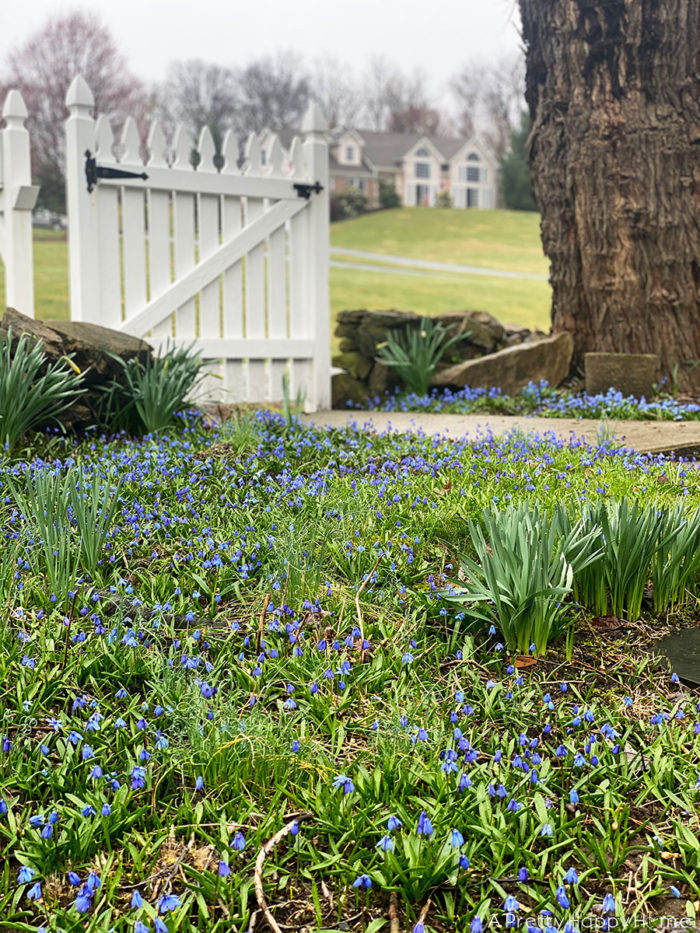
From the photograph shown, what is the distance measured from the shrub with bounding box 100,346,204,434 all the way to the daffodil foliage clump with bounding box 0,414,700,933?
1.57m

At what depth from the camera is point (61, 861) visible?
1785 mm

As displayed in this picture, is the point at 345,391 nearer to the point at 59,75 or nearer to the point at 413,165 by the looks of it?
the point at 59,75

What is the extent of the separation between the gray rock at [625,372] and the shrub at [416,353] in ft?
4.23

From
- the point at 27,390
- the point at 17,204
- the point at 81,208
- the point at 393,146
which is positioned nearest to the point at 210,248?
the point at 81,208

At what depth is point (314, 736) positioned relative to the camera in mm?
2160

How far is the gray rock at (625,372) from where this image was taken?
6.59 m

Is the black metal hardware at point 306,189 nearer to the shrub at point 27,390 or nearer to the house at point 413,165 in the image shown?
the shrub at point 27,390

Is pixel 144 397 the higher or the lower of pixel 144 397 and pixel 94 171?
the lower

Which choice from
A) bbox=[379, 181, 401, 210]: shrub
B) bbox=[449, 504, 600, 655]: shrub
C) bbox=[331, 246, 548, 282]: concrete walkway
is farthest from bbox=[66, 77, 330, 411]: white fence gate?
bbox=[379, 181, 401, 210]: shrub

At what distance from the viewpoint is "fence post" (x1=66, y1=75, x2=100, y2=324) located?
5.88 m

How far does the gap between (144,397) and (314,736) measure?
3.11 metres

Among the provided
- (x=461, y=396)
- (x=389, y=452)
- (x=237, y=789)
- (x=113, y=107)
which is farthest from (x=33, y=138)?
(x=237, y=789)

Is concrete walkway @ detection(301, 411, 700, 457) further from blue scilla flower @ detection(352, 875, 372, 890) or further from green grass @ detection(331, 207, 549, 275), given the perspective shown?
green grass @ detection(331, 207, 549, 275)

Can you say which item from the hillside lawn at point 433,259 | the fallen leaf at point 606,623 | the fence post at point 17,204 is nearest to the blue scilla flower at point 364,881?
the fallen leaf at point 606,623
